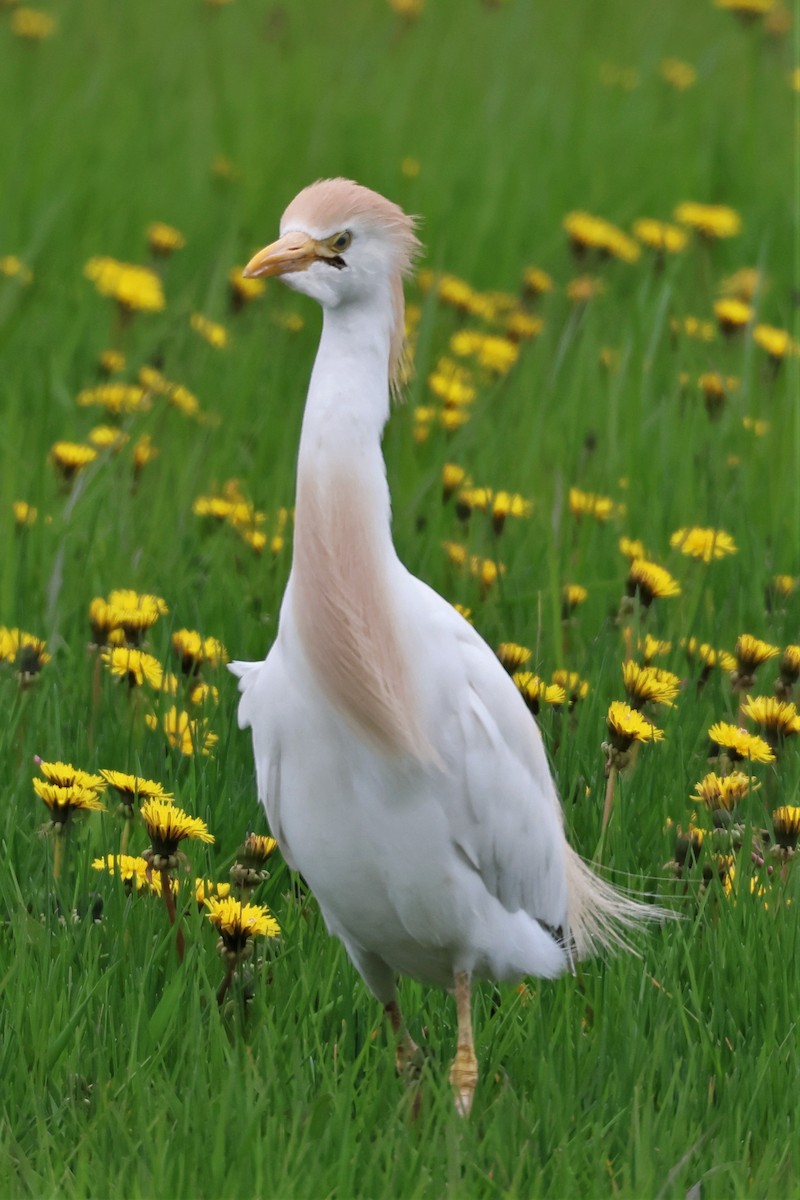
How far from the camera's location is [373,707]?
2.67 m

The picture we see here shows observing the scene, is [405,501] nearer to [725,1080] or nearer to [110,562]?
[110,562]

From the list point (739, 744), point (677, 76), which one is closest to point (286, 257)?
point (739, 744)

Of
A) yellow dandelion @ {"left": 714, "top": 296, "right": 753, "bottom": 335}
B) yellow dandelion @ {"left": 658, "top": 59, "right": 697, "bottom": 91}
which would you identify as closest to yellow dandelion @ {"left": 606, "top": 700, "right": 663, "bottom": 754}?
yellow dandelion @ {"left": 714, "top": 296, "right": 753, "bottom": 335}

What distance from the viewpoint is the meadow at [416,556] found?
8.77 ft

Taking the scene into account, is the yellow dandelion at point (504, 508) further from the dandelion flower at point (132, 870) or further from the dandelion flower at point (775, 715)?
the dandelion flower at point (132, 870)

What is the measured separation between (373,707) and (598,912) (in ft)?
2.67

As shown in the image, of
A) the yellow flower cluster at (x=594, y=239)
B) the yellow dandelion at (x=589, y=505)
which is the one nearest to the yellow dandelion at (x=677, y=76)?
the yellow flower cluster at (x=594, y=239)

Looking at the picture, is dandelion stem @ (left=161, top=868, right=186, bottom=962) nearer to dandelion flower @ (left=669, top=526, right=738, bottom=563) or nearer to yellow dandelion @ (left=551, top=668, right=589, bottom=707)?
yellow dandelion @ (left=551, top=668, right=589, bottom=707)

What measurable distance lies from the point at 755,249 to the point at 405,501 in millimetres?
3000

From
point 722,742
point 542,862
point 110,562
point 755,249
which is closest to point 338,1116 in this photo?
point 542,862

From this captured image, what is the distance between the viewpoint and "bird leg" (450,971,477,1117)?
107 inches

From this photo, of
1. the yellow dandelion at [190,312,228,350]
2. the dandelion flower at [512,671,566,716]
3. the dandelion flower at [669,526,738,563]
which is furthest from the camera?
the yellow dandelion at [190,312,228,350]

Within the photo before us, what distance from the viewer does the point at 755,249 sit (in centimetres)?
720

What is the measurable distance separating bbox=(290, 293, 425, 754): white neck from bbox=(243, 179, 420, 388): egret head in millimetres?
38
